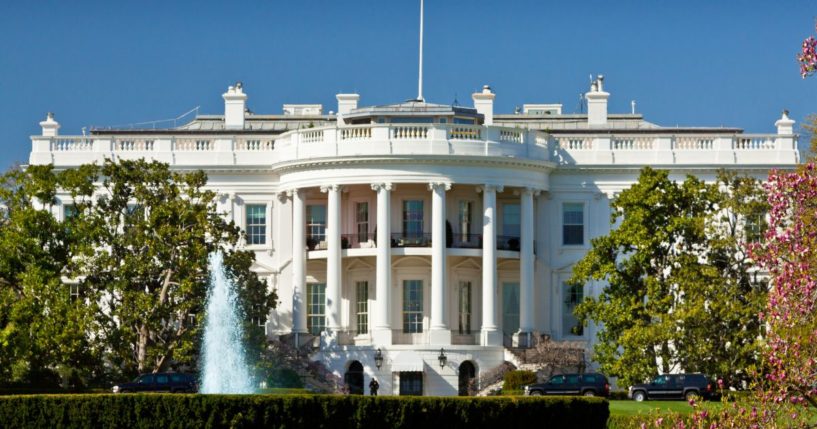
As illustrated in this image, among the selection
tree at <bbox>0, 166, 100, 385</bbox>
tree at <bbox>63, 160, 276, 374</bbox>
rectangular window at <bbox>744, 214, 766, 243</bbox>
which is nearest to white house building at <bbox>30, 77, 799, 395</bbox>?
tree at <bbox>63, 160, 276, 374</bbox>

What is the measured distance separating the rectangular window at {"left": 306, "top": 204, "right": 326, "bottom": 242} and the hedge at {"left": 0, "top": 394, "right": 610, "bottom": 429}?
86.7ft

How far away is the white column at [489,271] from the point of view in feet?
220

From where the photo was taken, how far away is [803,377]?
26344 millimetres

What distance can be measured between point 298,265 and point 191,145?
294 inches

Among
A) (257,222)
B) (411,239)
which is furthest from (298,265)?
(411,239)

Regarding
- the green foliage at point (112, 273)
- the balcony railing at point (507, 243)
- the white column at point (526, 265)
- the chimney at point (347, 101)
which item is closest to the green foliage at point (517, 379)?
the white column at point (526, 265)

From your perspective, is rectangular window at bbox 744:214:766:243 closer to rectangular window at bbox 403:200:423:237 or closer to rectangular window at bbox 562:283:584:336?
rectangular window at bbox 562:283:584:336

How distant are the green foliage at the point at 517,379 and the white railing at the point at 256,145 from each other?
14.8m

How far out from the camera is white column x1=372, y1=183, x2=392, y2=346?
6662cm

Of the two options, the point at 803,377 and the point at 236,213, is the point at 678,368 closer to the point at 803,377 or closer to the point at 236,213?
the point at 236,213

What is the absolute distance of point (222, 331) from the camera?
62.2 meters

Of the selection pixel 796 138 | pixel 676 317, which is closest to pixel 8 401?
pixel 676 317

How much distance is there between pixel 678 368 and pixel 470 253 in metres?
10.7

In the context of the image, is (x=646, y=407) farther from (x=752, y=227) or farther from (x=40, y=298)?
(x=40, y=298)
